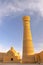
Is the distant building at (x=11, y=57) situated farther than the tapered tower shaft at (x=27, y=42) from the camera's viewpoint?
Yes

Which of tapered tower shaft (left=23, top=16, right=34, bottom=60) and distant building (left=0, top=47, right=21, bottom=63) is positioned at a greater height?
tapered tower shaft (left=23, top=16, right=34, bottom=60)

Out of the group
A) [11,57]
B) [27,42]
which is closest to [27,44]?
[27,42]

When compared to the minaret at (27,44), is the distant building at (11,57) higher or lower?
lower

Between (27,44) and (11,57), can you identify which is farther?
(11,57)

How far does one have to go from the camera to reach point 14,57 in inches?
1570

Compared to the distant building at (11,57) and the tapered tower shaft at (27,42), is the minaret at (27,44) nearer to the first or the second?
the tapered tower shaft at (27,42)

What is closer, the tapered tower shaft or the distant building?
the tapered tower shaft

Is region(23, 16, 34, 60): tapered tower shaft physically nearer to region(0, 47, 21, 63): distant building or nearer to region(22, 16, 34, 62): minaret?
region(22, 16, 34, 62): minaret

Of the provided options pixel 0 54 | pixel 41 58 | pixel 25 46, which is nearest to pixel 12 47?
pixel 0 54

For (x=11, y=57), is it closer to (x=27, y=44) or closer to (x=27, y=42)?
(x=27, y=44)

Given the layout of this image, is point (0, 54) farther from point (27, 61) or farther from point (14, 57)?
point (27, 61)

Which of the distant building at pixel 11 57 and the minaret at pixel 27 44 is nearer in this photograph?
the minaret at pixel 27 44

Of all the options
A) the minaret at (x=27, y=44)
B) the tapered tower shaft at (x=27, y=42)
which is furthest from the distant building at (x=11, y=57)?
the tapered tower shaft at (x=27, y=42)

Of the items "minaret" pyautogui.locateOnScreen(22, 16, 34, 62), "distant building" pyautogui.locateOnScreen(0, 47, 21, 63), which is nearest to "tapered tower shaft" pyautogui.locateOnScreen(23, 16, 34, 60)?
"minaret" pyautogui.locateOnScreen(22, 16, 34, 62)
